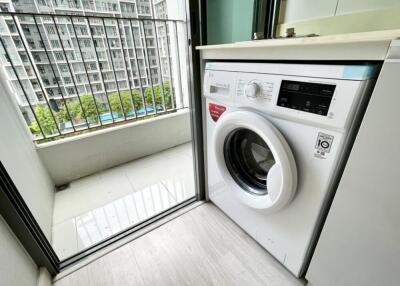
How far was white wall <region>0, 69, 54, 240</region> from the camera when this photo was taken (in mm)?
919

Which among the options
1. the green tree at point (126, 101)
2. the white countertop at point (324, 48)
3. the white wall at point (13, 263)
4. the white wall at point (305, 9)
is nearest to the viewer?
the white countertop at point (324, 48)

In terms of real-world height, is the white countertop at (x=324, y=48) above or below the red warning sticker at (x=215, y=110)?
above

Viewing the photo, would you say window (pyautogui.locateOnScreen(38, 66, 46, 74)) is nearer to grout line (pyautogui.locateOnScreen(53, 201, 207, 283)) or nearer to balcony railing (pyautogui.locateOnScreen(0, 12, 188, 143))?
balcony railing (pyautogui.locateOnScreen(0, 12, 188, 143))

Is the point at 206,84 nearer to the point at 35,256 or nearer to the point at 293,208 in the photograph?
the point at 293,208

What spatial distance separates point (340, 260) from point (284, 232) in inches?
7.9

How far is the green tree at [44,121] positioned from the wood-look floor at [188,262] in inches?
42.5

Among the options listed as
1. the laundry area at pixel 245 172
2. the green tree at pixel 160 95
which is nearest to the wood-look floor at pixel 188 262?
the laundry area at pixel 245 172

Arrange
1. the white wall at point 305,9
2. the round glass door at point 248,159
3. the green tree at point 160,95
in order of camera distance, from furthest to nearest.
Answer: the green tree at point 160,95 → the white wall at point 305,9 → the round glass door at point 248,159

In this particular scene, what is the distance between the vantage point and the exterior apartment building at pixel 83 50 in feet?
4.19

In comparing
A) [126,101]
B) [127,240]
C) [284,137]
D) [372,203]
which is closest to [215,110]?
[284,137]

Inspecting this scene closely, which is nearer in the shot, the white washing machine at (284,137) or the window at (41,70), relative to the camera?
the white washing machine at (284,137)

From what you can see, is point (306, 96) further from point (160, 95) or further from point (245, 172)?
point (160, 95)

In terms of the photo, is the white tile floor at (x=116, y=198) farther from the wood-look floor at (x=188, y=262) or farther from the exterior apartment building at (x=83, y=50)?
the exterior apartment building at (x=83, y=50)

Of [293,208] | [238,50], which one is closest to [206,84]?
[238,50]
